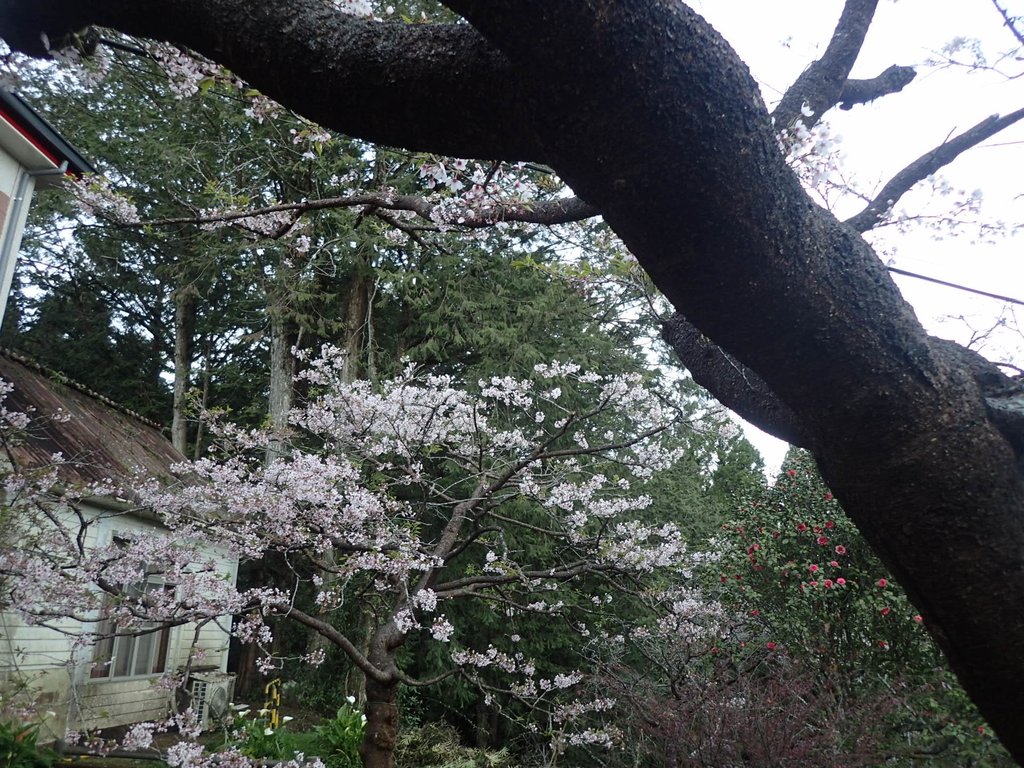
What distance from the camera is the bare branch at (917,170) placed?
198 cm

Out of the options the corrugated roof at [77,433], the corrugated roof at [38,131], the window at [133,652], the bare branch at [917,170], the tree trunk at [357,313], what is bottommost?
the window at [133,652]

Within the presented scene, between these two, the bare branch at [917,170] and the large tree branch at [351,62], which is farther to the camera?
the bare branch at [917,170]

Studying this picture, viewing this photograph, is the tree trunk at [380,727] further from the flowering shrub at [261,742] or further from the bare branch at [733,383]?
the bare branch at [733,383]

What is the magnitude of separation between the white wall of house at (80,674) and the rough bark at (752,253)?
5.36m

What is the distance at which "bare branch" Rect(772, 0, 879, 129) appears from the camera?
2154 mm

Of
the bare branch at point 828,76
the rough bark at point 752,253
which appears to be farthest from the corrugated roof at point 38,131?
the bare branch at point 828,76

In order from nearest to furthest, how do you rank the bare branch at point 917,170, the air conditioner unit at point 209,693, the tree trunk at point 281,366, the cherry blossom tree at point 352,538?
1. the bare branch at point 917,170
2. the cherry blossom tree at point 352,538
3. the air conditioner unit at point 209,693
4. the tree trunk at point 281,366

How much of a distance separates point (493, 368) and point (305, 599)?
6043mm

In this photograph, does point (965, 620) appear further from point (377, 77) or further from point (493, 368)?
point (493, 368)

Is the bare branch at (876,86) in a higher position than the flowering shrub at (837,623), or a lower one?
higher

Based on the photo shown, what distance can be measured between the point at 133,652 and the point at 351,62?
999cm

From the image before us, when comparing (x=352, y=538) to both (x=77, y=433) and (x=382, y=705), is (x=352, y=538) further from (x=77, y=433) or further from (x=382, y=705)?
(x=77, y=433)

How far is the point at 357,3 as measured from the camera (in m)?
2.79

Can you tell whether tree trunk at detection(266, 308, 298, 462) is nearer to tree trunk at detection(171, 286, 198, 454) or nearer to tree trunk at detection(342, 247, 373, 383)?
tree trunk at detection(342, 247, 373, 383)
